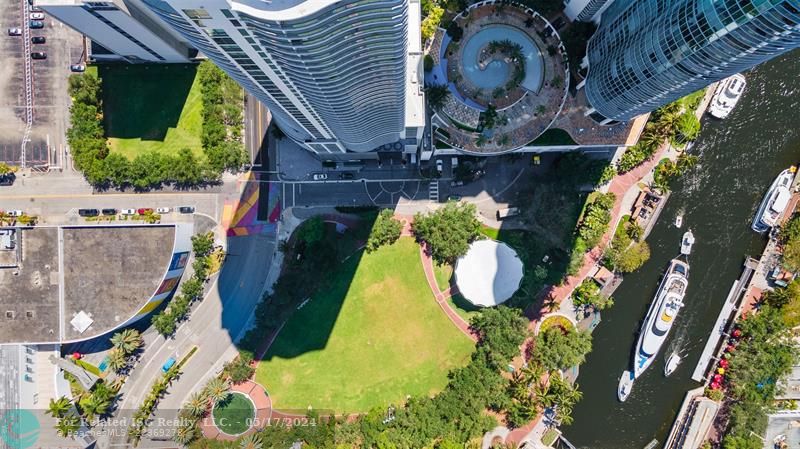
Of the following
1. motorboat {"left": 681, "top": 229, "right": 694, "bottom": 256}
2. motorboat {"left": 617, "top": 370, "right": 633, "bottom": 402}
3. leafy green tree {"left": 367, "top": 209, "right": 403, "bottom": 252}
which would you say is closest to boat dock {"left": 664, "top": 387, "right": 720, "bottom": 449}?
motorboat {"left": 617, "top": 370, "right": 633, "bottom": 402}

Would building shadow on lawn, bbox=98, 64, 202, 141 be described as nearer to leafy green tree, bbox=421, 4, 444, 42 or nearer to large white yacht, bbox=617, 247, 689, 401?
leafy green tree, bbox=421, 4, 444, 42

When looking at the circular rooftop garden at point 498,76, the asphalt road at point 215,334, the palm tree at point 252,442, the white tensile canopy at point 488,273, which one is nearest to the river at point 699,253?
the white tensile canopy at point 488,273

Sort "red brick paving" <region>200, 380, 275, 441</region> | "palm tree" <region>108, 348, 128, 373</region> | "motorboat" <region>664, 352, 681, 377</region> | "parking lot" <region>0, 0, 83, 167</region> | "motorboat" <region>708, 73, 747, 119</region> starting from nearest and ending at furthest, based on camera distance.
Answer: "palm tree" <region>108, 348, 128, 373</region> < "motorboat" <region>708, 73, 747, 119</region> < "parking lot" <region>0, 0, 83, 167</region> < "red brick paving" <region>200, 380, 275, 441</region> < "motorboat" <region>664, 352, 681, 377</region>

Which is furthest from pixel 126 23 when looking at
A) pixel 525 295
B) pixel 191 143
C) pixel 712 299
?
pixel 712 299

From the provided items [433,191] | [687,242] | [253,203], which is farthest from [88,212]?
[687,242]

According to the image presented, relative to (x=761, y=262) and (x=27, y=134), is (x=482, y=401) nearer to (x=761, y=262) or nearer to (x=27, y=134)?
(x=761, y=262)

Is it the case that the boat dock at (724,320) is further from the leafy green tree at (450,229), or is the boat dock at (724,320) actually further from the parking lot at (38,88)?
the parking lot at (38,88)
